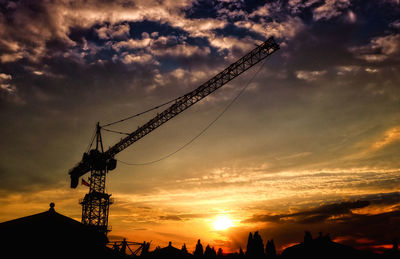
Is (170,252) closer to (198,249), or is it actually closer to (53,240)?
(198,249)

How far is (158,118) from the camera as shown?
55188 millimetres

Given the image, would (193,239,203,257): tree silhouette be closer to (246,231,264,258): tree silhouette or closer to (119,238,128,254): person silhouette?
(246,231,264,258): tree silhouette

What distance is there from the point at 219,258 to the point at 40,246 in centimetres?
2658

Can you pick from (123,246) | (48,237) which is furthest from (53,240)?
(123,246)

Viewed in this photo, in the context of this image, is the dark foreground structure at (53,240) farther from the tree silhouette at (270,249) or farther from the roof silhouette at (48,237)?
the tree silhouette at (270,249)

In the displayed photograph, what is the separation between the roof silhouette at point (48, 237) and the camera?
688 inches

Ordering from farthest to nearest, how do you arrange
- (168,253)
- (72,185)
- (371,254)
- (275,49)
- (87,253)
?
(72,185), (275,49), (168,253), (371,254), (87,253)

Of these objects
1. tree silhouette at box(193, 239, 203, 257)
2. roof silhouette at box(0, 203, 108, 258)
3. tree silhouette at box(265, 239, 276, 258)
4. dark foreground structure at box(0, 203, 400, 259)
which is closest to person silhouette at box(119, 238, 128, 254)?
dark foreground structure at box(0, 203, 400, 259)

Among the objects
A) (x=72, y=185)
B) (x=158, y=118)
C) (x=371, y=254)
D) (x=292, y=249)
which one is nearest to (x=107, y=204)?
(x=72, y=185)

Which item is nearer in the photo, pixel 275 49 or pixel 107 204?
pixel 275 49

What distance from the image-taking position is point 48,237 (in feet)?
59.6

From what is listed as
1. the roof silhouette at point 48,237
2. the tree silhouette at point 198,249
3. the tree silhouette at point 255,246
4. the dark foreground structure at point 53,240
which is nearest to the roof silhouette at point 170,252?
the tree silhouette at point 198,249

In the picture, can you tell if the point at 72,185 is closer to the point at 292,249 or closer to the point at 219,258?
the point at 219,258

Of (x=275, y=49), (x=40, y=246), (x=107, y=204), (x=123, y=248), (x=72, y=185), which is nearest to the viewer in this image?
(x=40, y=246)
